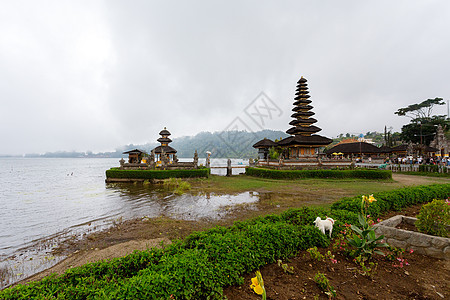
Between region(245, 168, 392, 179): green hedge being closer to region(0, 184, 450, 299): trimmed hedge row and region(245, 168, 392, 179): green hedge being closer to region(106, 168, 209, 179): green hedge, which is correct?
region(106, 168, 209, 179): green hedge

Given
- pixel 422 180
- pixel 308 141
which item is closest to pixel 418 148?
pixel 422 180

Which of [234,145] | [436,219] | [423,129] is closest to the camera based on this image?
[436,219]

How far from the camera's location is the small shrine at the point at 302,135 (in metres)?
24.9

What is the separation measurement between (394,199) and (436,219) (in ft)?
10.1

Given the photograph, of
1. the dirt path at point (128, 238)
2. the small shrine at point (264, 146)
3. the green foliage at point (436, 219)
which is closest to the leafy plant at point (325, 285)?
the green foliage at point (436, 219)

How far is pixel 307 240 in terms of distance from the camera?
13.1 feet

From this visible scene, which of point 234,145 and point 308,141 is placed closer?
point 308,141

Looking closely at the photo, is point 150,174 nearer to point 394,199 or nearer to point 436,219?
point 394,199

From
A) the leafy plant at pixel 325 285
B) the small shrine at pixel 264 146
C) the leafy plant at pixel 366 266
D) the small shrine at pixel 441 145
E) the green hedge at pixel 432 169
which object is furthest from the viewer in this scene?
the small shrine at pixel 441 145

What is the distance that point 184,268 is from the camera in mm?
2574

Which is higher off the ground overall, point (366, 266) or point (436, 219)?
point (436, 219)

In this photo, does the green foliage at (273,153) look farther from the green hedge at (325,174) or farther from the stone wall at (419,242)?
the stone wall at (419,242)

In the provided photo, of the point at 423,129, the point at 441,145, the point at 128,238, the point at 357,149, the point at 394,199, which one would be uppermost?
the point at 423,129

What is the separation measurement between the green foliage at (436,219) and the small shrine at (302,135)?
820 inches
